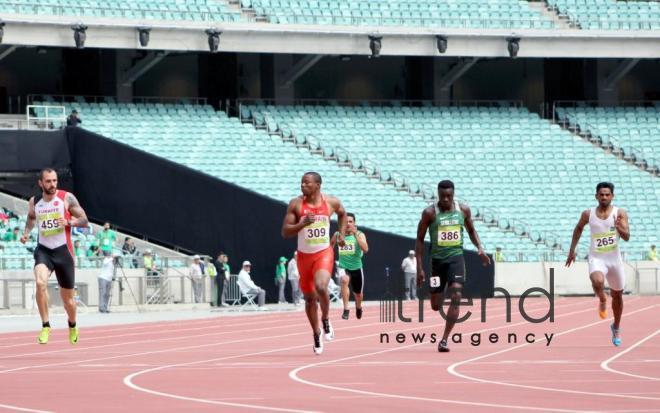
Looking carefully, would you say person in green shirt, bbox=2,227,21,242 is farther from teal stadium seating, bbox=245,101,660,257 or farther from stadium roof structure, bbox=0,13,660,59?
teal stadium seating, bbox=245,101,660,257

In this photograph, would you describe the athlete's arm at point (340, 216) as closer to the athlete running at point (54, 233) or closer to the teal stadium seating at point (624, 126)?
the athlete running at point (54, 233)

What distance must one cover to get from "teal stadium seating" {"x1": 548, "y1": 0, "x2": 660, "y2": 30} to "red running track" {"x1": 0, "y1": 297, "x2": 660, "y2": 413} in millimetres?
32260

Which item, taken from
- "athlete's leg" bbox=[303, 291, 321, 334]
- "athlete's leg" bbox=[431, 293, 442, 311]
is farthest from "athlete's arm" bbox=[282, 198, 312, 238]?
"athlete's leg" bbox=[431, 293, 442, 311]

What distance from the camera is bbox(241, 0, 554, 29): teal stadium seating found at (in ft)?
173

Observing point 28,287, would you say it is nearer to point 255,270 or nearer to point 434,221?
point 255,270

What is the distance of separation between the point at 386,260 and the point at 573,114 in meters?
15.5

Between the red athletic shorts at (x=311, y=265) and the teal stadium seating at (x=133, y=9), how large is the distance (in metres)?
31.2

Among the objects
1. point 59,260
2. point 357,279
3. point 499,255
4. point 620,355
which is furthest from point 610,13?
point 620,355

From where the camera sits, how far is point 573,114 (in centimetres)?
5653

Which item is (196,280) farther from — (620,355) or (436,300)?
(620,355)

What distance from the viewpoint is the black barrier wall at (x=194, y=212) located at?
43250mm

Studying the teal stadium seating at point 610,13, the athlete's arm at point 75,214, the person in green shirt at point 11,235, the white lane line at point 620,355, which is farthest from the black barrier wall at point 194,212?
the athlete's arm at point 75,214

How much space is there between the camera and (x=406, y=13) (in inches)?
2141

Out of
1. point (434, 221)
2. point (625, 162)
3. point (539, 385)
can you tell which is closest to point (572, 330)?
point (434, 221)
